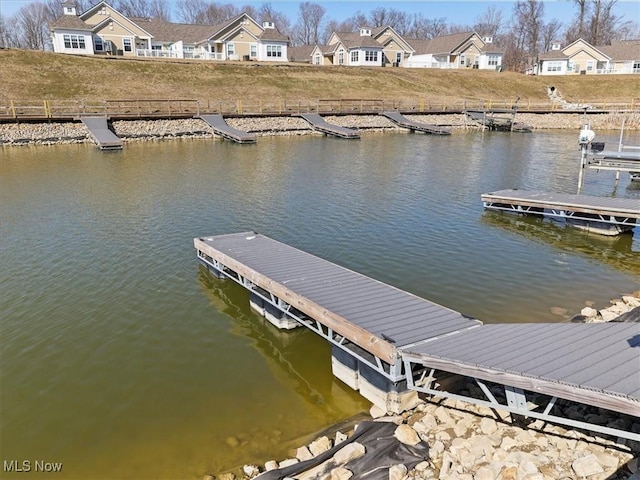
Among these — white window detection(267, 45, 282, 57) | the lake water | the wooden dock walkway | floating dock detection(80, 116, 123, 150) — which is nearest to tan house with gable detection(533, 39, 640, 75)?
white window detection(267, 45, 282, 57)

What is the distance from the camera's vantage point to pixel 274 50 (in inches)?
3226

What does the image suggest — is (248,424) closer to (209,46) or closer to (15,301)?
Answer: (15,301)

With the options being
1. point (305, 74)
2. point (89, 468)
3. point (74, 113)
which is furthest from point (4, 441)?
point (305, 74)

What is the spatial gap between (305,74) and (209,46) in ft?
59.2

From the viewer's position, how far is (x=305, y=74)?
75000 millimetres

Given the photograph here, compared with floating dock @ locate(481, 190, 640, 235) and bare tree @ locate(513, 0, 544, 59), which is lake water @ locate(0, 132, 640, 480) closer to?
floating dock @ locate(481, 190, 640, 235)

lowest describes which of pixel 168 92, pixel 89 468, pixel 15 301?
pixel 89 468

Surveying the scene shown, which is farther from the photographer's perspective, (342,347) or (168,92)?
→ (168,92)

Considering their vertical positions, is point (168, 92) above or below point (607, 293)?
above

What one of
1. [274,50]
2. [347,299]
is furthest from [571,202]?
[274,50]

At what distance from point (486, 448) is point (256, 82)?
2675 inches

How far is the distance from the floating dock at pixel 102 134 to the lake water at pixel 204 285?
7203 millimetres

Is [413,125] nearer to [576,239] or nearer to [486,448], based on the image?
[576,239]

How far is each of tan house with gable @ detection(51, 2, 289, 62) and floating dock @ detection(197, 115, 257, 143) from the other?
1307 inches
